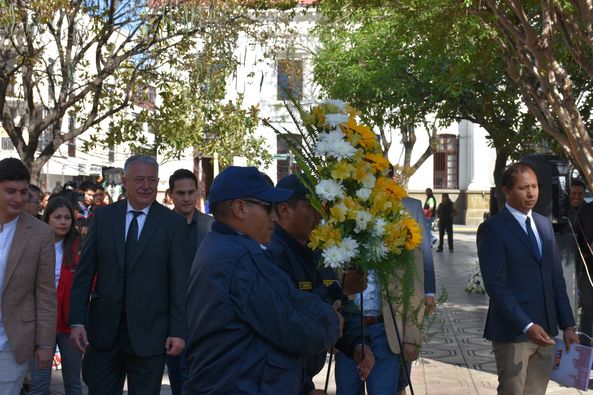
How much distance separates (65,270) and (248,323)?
451 centimetres

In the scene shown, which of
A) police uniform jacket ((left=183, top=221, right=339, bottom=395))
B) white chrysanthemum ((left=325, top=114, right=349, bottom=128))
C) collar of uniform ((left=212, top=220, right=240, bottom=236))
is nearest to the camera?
police uniform jacket ((left=183, top=221, right=339, bottom=395))

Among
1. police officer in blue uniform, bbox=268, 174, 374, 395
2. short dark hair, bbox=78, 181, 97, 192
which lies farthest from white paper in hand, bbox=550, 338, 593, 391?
short dark hair, bbox=78, 181, 97, 192

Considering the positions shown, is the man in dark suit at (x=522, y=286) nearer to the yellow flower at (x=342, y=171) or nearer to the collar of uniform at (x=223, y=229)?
the yellow flower at (x=342, y=171)

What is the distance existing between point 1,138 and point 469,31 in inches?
1340

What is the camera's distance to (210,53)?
52.3 feet

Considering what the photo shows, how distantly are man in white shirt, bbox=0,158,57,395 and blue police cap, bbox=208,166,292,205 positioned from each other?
2.22 m

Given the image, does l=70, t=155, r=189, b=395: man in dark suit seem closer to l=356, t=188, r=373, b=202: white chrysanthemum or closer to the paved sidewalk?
the paved sidewalk

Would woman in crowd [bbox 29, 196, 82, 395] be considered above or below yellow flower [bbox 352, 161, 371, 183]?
below

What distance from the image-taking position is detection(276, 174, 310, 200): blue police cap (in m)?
4.63

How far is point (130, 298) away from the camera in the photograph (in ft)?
19.6

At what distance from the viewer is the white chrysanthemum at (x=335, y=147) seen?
4.45m

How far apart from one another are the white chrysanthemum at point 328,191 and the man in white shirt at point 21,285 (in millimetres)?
2094

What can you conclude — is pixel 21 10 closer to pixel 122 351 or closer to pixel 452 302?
pixel 452 302

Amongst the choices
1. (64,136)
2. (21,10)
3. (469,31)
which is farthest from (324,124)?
(64,136)
